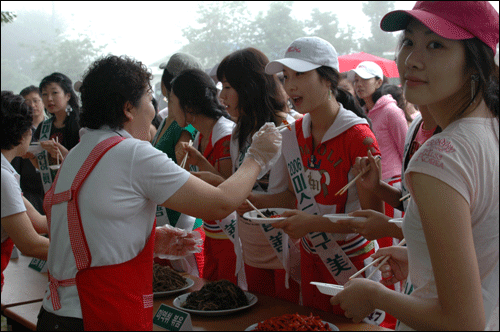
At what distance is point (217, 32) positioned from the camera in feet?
51.0

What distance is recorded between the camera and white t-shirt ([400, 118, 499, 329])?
933 millimetres

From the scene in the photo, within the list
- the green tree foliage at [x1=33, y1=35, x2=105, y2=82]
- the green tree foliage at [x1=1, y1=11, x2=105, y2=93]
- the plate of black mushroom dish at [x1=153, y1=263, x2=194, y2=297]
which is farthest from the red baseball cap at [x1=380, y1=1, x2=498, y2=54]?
the green tree foliage at [x1=1, y1=11, x2=105, y2=93]

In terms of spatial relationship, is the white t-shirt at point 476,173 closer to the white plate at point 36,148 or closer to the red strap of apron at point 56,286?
the red strap of apron at point 56,286

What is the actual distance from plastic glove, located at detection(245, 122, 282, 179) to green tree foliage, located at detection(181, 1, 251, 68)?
45.0ft

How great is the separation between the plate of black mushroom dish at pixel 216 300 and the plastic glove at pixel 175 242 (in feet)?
0.66

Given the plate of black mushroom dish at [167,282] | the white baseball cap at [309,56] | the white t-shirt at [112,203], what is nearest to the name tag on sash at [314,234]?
the white baseball cap at [309,56]

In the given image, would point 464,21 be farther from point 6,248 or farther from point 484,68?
point 6,248

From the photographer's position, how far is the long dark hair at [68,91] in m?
4.64

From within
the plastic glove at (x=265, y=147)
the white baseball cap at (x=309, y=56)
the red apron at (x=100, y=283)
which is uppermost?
the white baseball cap at (x=309, y=56)

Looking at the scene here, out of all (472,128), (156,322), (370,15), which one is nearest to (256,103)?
(156,322)

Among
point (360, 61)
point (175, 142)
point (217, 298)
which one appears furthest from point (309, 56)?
point (360, 61)

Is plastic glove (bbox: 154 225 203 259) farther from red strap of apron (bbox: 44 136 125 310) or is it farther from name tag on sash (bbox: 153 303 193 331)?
red strap of apron (bbox: 44 136 125 310)

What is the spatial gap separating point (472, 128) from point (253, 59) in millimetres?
2041

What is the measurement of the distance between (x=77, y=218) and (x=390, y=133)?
3644mm
